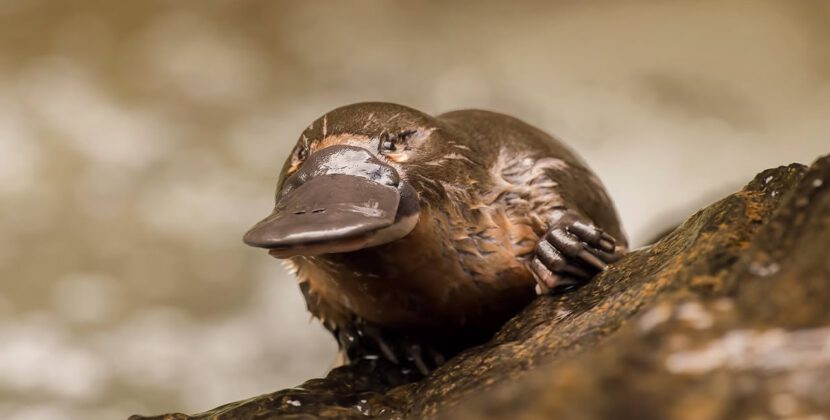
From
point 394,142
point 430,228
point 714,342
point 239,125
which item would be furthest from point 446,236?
point 239,125

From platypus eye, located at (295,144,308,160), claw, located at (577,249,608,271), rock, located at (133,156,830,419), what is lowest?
rock, located at (133,156,830,419)

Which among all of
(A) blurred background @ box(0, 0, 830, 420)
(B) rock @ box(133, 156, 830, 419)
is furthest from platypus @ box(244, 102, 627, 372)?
(A) blurred background @ box(0, 0, 830, 420)

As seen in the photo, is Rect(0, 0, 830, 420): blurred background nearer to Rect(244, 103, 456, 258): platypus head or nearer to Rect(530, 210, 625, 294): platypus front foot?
Rect(530, 210, 625, 294): platypus front foot

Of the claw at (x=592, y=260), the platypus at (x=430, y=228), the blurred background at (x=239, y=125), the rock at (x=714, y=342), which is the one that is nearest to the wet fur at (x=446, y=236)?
the platypus at (x=430, y=228)

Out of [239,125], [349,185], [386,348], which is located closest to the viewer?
[349,185]

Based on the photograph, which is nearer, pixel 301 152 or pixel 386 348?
pixel 301 152

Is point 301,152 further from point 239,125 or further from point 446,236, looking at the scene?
point 239,125

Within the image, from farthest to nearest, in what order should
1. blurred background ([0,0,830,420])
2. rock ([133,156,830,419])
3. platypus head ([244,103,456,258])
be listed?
blurred background ([0,0,830,420]), platypus head ([244,103,456,258]), rock ([133,156,830,419])

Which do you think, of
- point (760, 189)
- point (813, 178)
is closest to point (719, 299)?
point (813, 178)
